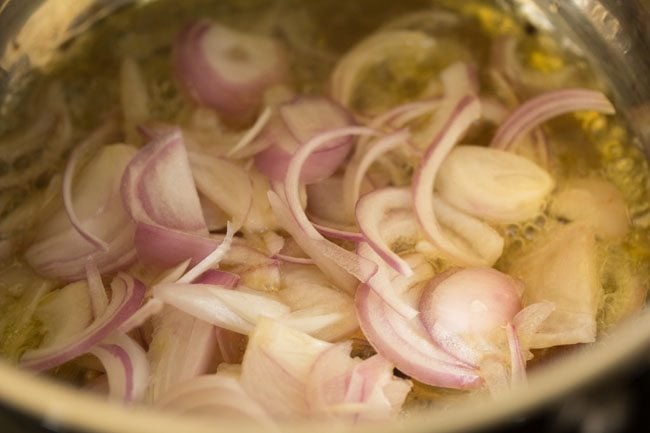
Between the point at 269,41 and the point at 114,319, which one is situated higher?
the point at 269,41

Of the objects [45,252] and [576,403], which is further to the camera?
[45,252]

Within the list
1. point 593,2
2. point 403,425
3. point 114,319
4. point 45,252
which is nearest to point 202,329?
point 114,319

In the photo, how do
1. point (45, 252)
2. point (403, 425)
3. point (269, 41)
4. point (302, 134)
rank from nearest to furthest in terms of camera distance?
point (403, 425)
point (45, 252)
point (302, 134)
point (269, 41)

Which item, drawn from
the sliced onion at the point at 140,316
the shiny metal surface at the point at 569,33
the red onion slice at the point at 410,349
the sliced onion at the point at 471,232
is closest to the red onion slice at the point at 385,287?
the red onion slice at the point at 410,349

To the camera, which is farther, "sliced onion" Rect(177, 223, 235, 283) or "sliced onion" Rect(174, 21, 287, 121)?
"sliced onion" Rect(174, 21, 287, 121)

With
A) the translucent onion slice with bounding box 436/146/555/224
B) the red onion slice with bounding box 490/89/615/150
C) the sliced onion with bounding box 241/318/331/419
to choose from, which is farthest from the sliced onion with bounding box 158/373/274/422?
the red onion slice with bounding box 490/89/615/150

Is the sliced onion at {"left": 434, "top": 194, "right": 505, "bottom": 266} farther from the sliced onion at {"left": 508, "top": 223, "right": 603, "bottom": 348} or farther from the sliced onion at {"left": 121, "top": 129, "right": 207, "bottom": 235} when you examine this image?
the sliced onion at {"left": 121, "top": 129, "right": 207, "bottom": 235}

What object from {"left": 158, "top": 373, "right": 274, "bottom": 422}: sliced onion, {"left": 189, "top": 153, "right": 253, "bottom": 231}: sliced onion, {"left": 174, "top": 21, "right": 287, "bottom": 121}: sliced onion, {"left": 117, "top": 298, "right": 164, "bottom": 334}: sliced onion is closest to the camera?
{"left": 158, "top": 373, "right": 274, "bottom": 422}: sliced onion

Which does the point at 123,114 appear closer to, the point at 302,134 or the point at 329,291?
the point at 302,134
